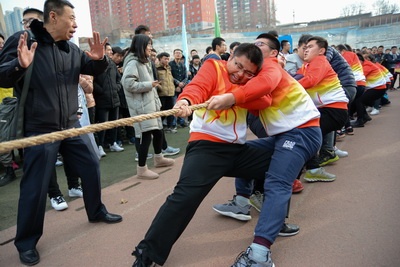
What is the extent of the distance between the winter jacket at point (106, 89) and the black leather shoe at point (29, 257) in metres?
3.73

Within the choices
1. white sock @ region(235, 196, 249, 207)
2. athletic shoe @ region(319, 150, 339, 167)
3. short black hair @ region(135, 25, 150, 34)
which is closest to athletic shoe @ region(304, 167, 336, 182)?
athletic shoe @ region(319, 150, 339, 167)

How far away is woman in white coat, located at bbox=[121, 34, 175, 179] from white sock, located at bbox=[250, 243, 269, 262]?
2470mm

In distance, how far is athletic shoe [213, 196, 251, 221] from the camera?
3047 millimetres

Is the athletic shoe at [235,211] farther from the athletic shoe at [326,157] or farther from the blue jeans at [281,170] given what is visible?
the athletic shoe at [326,157]

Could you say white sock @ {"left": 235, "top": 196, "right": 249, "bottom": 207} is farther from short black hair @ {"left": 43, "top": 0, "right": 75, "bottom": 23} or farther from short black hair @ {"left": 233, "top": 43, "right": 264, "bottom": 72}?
short black hair @ {"left": 43, "top": 0, "right": 75, "bottom": 23}

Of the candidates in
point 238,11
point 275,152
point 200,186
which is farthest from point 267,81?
point 238,11

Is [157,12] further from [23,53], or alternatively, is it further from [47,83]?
[23,53]

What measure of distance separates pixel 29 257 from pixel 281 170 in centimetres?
206

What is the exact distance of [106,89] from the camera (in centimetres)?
597

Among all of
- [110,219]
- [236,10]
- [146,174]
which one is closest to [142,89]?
[146,174]

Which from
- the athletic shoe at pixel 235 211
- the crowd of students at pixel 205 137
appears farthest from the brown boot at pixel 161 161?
the athletic shoe at pixel 235 211

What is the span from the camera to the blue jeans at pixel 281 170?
2281 millimetres

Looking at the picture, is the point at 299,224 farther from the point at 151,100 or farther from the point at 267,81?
the point at 151,100

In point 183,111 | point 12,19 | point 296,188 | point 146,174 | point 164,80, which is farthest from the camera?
point 164,80
